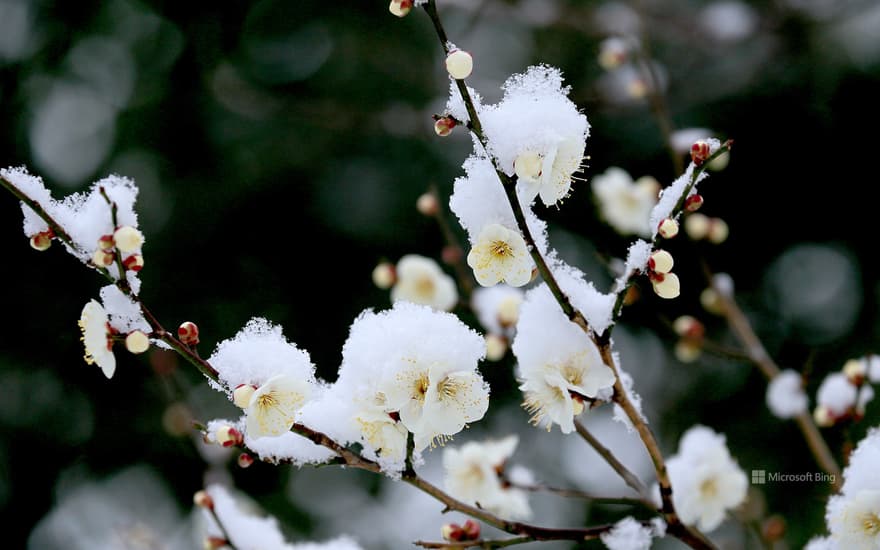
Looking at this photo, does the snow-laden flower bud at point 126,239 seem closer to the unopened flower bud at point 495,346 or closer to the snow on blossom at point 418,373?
the snow on blossom at point 418,373

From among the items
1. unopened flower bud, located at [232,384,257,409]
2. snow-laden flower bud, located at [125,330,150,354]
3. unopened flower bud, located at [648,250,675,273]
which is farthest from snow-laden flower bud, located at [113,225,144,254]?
unopened flower bud, located at [648,250,675,273]

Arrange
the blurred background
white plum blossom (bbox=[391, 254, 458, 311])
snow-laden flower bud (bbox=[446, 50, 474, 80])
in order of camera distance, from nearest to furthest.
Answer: snow-laden flower bud (bbox=[446, 50, 474, 80]), white plum blossom (bbox=[391, 254, 458, 311]), the blurred background

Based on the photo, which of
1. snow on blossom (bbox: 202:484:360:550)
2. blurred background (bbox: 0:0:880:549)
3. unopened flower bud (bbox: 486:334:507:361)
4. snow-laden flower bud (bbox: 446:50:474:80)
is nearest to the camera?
snow-laden flower bud (bbox: 446:50:474:80)

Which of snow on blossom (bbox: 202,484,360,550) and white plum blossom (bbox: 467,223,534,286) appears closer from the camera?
white plum blossom (bbox: 467,223,534,286)

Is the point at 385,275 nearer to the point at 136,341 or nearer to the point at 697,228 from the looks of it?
the point at 697,228

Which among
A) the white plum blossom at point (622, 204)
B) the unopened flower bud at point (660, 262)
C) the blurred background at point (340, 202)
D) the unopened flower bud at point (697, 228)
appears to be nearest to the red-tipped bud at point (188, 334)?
the unopened flower bud at point (660, 262)

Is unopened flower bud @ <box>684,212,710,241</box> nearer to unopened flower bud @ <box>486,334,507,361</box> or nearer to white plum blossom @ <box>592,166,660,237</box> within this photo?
white plum blossom @ <box>592,166,660,237</box>
